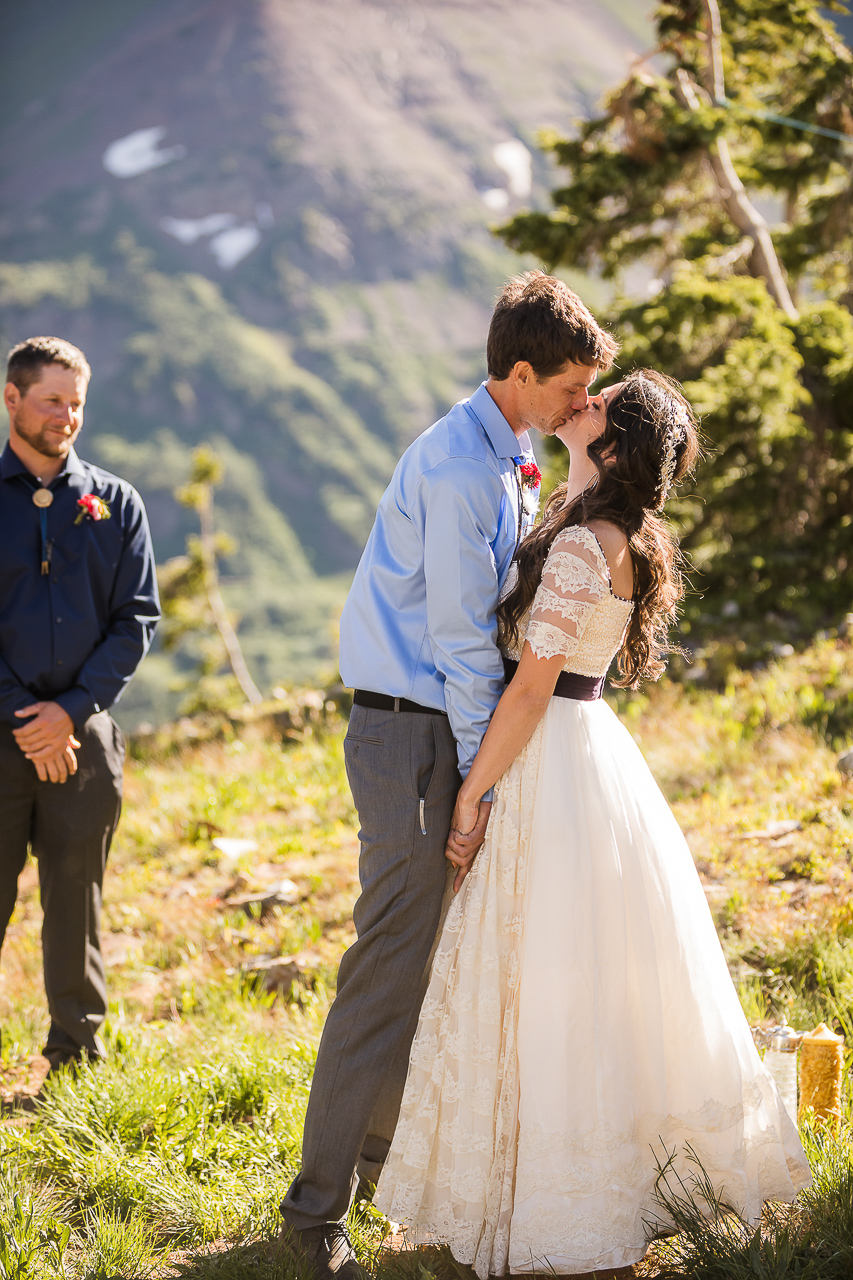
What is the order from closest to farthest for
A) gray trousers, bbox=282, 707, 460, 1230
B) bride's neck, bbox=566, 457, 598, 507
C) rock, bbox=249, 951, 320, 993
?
1. gray trousers, bbox=282, 707, 460, 1230
2. bride's neck, bbox=566, 457, 598, 507
3. rock, bbox=249, 951, 320, 993

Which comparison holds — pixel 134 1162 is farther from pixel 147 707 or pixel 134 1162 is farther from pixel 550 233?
pixel 147 707

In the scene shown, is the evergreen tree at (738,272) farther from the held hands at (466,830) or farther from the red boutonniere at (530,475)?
the held hands at (466,830)

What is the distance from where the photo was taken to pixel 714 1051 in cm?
257

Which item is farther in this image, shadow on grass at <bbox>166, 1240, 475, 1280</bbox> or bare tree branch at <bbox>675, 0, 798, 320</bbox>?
bare tree branch at <bbox>675, 0, 798, 320</bbox>

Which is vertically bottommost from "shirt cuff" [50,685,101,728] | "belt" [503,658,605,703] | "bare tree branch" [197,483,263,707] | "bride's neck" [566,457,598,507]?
"bare tree branch" [197,483,263,707]

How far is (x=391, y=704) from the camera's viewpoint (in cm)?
272

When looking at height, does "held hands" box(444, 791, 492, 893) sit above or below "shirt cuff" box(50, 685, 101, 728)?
above

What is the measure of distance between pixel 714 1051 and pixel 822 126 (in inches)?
454

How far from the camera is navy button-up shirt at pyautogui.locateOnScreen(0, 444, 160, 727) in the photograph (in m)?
3.71

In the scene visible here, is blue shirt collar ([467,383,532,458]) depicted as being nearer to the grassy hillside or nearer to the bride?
the bride

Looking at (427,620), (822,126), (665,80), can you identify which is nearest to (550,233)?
(665,80)

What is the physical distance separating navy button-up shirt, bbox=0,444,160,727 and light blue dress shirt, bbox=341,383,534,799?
1.41m

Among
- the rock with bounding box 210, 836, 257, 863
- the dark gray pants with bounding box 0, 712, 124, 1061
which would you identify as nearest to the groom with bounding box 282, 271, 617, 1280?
the dark gray pants with bounding box 0, 712, 124, 1061

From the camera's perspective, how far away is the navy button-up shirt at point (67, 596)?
3.71m
